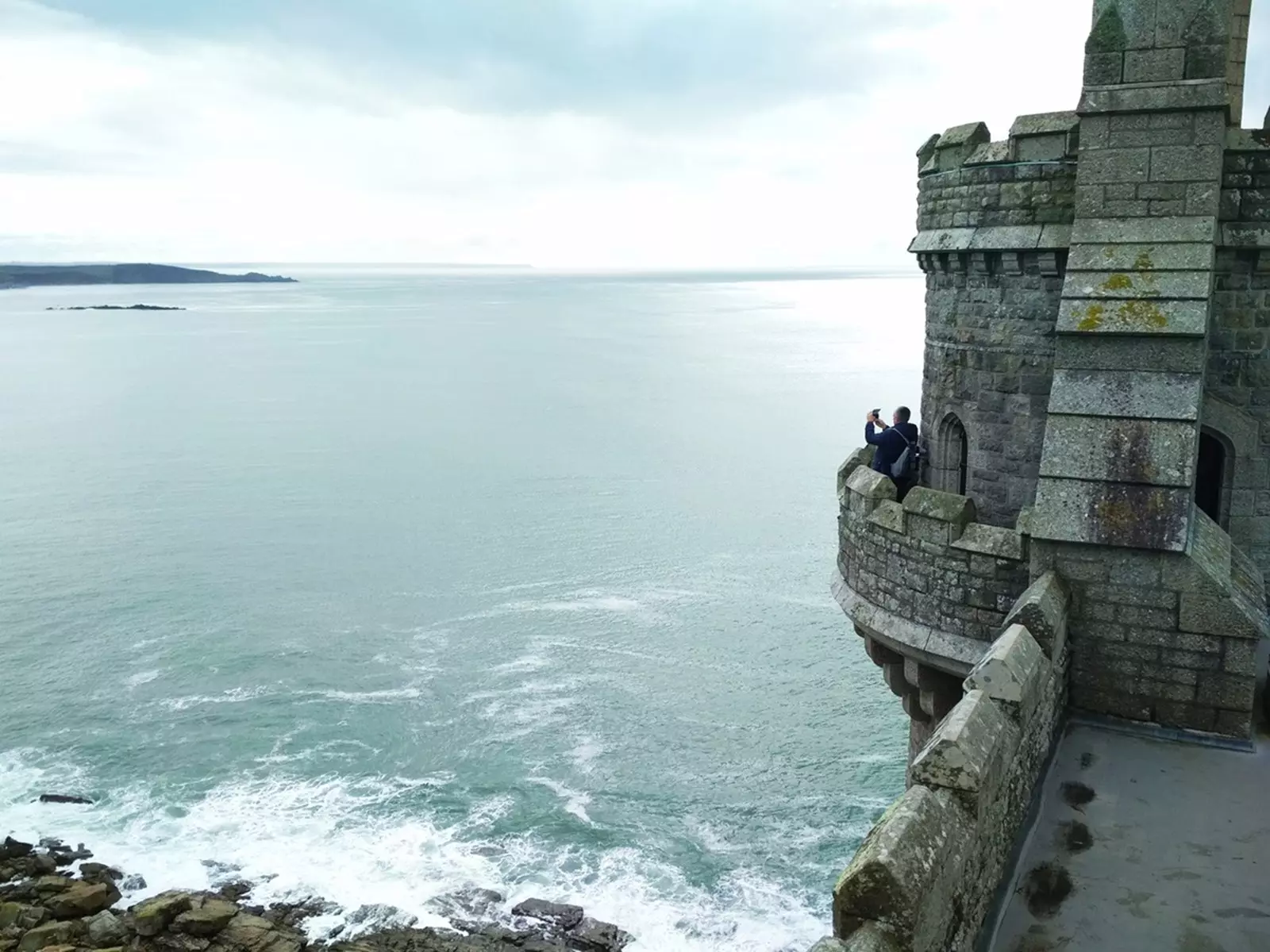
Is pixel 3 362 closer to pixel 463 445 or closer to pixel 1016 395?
pixel 463 445

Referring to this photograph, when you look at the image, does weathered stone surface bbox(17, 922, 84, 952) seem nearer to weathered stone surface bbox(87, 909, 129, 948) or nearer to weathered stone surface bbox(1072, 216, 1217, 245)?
weathered stone surface bbox(87, 909, 129, 948)

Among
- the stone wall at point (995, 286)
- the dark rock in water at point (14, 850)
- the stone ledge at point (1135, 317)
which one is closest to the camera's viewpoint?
the stone ledge at point (1135, 317)

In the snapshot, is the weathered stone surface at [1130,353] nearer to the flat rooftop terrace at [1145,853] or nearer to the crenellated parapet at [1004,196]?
the crenellated parapet at [1004,196]

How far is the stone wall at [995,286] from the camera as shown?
29.9ft

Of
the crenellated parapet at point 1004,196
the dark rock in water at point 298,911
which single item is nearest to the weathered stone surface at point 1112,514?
the crenellated parapet at point 1004,196

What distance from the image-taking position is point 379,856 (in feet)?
64.3

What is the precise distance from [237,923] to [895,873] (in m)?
15.2

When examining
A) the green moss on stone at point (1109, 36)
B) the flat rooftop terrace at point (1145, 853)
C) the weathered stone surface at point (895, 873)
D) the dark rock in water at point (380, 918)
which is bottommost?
the dark rock in water at point (380, 918)

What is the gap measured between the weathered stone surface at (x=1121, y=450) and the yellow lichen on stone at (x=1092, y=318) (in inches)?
27.3

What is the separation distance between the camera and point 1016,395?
31.5 feet

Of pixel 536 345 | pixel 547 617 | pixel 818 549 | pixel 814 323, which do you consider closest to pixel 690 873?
pixel 547 617

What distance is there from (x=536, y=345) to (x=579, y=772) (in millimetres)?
96129

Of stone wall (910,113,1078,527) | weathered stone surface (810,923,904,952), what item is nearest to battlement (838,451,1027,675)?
stone wall (910,113,1078,527)

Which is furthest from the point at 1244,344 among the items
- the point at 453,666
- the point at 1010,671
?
the point at 453,666
